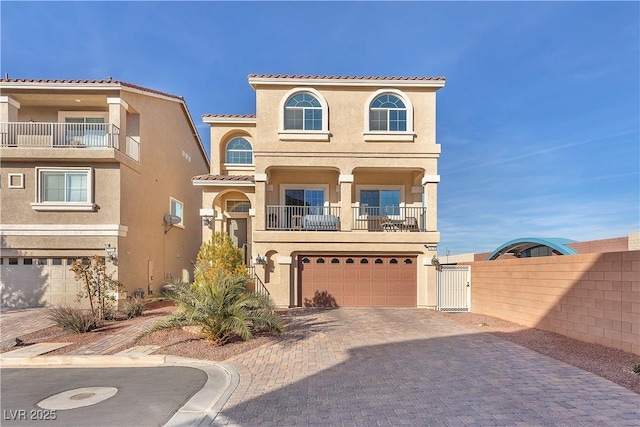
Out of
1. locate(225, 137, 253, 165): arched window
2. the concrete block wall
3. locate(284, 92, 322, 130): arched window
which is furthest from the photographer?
locate(225, 137, 253, 165): arched window

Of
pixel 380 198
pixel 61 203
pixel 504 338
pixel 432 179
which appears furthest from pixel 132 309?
pixel 432 179

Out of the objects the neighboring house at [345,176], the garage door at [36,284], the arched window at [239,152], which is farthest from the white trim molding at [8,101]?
the neighboring house at [345,176]

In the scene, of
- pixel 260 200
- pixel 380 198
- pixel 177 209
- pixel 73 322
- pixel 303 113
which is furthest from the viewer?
pixel 177 209

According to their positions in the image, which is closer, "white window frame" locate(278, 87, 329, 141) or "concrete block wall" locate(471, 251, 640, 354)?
"concrete block wall" locate(471, 251, 640, 354)

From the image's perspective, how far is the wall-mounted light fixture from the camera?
1379 centimetres

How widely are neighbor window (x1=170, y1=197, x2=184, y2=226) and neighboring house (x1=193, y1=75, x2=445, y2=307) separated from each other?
7447 millimetres

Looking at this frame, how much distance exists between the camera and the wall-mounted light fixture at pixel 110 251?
13789 millimetres

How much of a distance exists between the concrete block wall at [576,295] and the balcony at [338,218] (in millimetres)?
3929

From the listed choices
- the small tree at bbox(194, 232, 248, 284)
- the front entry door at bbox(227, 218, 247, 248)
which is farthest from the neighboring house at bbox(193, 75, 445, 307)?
the front entry door at bbox(227, 218, 247, 248)

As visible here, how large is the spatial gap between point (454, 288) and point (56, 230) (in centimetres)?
1612

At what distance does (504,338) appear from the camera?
9.45 m

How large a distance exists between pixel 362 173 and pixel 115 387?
1248 centimetres

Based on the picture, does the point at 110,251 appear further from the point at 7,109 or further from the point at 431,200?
the point at 431,200

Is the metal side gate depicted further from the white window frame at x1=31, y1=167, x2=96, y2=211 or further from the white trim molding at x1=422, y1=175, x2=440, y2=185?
the white window frame at x1=31, y1=167, x2=96, y2=211
